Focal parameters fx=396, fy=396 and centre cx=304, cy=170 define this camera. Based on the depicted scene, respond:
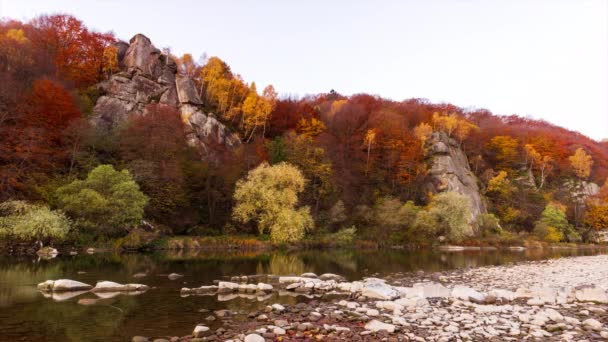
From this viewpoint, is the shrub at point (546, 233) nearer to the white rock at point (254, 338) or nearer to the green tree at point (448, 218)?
the green tree at point (448, 218)

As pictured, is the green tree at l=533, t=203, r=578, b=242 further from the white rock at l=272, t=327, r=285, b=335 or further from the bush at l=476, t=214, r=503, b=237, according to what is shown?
the white rock at l=272, t=327, r=285, b=335

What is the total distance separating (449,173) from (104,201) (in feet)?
184

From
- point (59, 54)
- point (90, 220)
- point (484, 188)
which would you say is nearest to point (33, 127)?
point (90, 220)

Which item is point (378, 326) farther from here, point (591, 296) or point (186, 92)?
point (186, 92)

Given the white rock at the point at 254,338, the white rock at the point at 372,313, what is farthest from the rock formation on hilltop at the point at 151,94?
the white rock at the point at 254,338

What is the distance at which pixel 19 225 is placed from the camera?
31703mm

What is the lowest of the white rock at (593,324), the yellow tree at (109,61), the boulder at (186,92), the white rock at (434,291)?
the white rock at (434,291)

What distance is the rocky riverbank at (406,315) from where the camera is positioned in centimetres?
1049

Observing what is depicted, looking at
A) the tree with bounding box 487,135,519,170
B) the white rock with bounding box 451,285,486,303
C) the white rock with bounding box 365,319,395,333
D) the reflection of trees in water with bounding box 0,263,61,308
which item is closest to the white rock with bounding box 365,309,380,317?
the white rock with bounding box 365,319,395,333

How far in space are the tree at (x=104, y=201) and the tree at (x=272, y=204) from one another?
1219 centimetres

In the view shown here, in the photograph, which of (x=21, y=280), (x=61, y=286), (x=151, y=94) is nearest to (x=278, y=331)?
(x=61, y=286)

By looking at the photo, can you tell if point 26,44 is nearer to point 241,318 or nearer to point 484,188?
point 241,318

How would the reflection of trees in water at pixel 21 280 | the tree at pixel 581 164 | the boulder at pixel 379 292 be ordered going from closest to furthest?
1. the reflection of trees in water at pixel 21 280
2. the boulder at pixel 379 292
3. the tree at pixel 581 164

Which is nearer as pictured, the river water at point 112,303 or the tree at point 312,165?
the river water at point 112,303
